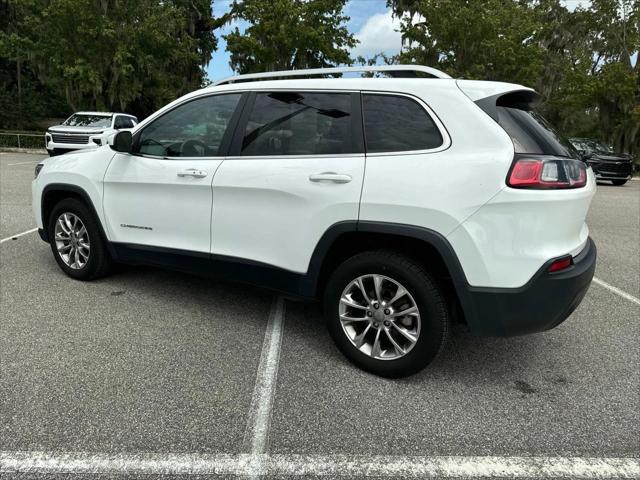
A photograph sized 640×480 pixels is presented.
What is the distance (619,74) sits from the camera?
24.6 metres

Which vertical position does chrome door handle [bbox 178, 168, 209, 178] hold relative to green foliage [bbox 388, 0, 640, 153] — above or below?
below

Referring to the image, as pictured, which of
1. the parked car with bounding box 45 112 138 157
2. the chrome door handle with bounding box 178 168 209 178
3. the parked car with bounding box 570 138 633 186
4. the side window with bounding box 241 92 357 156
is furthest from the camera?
the parked car with bounding box 570 138 633 186

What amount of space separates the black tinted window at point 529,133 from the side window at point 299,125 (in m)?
0.88

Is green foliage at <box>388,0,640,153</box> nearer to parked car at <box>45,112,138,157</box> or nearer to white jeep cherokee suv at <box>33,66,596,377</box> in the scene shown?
parked car at <box>45,112,138,157</box>

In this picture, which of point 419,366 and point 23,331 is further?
point 23,331

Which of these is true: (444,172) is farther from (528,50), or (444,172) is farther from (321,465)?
(528,50)

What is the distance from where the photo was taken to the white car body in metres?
2.60

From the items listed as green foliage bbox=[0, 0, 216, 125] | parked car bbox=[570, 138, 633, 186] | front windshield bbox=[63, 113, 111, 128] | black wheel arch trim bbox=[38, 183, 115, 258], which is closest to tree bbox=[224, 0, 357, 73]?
green foliage bbox=[0, 0, 216, 125]

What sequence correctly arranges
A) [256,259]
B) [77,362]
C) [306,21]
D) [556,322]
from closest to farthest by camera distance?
[556,322] → [77,362] → [256,259] → [306,21]

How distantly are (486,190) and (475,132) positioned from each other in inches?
13.3

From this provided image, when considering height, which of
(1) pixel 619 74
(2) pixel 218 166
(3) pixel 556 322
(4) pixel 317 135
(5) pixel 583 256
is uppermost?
(1) pixel 619 74

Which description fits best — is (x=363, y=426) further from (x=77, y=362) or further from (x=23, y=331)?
(x=23, y=331)

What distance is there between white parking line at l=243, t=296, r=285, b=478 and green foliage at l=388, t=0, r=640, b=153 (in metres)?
22.8

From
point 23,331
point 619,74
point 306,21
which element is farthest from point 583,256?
point 619,74
